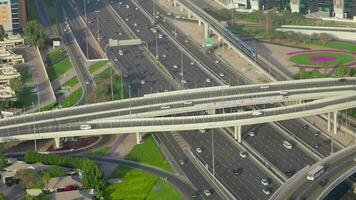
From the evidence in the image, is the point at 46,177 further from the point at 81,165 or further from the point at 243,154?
the point at 243,154

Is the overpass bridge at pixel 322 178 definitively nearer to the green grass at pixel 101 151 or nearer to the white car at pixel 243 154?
the white car at pixel 243 154

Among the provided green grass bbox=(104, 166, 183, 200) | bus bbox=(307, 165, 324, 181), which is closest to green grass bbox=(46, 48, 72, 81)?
green grass bbox=(104, 166, 183, 200)

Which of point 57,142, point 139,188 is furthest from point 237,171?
point 57,142

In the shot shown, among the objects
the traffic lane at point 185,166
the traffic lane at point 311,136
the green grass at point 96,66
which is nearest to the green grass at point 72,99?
the green grass at point 96,66

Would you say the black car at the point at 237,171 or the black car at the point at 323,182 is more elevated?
the black car at the point at 323,182

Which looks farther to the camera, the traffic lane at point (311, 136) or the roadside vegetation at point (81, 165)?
the traffic lane at point (311, 136)

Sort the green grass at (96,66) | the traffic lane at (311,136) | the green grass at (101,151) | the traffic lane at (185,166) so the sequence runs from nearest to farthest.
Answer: the traffic lane at (185,166), the traffic lane at (311,136), the green grass at (101,151), the green grass at (96,66)

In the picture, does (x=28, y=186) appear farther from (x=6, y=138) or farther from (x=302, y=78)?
(x=302, y=78)

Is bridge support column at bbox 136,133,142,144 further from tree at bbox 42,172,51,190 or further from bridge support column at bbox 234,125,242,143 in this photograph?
tree at bbox 42,172,51,190
